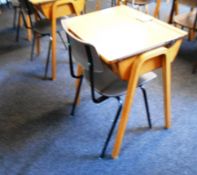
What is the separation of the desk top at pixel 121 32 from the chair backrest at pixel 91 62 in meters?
0.06

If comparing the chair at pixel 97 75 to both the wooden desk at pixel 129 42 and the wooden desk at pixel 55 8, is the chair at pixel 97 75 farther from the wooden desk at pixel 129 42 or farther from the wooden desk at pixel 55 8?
the wooden desk at pixel 55 8

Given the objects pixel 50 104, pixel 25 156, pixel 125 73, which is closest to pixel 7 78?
pixel 50 104

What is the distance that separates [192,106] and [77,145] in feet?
3.20

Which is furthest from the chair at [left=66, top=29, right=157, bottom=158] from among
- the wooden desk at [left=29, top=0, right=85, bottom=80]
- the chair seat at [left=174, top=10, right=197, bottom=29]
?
the chair seat at [left=174, top=10, right=197, bottom=29]

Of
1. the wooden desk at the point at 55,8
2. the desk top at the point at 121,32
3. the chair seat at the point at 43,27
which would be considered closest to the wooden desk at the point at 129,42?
the desk top at the point at 121,32

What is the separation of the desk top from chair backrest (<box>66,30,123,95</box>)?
2.3 inches

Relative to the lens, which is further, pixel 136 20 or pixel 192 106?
pixel 192 106

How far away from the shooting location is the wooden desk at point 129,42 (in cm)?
148

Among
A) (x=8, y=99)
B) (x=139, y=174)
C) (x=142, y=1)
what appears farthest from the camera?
(x=142, y=1)

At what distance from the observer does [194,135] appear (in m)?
1.96

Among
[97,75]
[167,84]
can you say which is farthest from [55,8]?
[167,84]

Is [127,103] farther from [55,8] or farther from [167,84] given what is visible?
[55,8]

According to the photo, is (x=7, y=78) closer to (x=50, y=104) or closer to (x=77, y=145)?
(x=50, y=104)

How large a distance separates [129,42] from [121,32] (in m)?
0.15
